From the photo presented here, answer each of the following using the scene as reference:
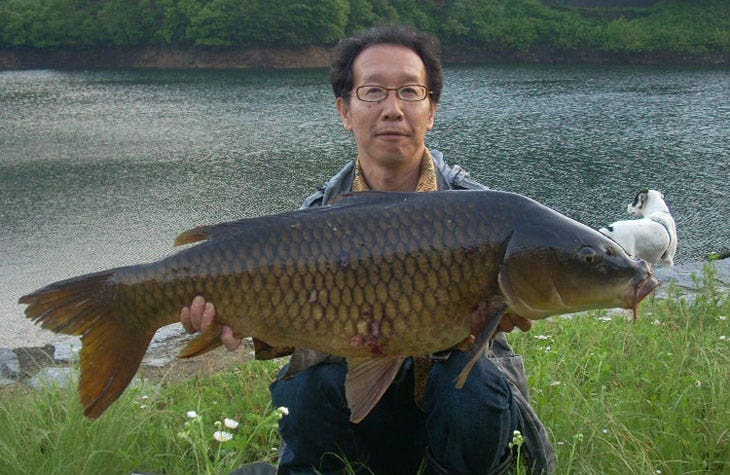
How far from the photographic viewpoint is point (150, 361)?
5.20 m

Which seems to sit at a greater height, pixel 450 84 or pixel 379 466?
pixel 379 466

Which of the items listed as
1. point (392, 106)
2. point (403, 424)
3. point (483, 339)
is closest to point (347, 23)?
point (392, 106)

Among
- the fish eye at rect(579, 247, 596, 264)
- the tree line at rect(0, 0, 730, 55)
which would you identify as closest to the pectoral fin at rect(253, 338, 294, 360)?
the fish eye at rect(579, 247, 596, 264)

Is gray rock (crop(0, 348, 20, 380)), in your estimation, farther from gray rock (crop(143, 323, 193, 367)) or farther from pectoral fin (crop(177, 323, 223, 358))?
pectoral fin (crop(177, 323, 223, 358))

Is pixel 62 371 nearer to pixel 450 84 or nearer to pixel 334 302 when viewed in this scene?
pixel 334 302

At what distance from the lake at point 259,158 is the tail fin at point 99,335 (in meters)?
4.76

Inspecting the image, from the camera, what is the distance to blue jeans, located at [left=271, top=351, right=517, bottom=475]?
241 cm

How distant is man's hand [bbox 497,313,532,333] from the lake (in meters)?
5.49

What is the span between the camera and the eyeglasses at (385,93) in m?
2.89

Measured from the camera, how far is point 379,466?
2852mm

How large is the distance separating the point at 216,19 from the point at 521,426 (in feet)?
176

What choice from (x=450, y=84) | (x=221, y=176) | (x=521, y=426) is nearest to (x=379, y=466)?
(x=521, y=426)

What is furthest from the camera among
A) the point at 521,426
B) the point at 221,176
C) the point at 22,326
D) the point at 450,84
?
the point at 450,84

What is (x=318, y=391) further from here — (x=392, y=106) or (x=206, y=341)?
(x=392, y=106)
